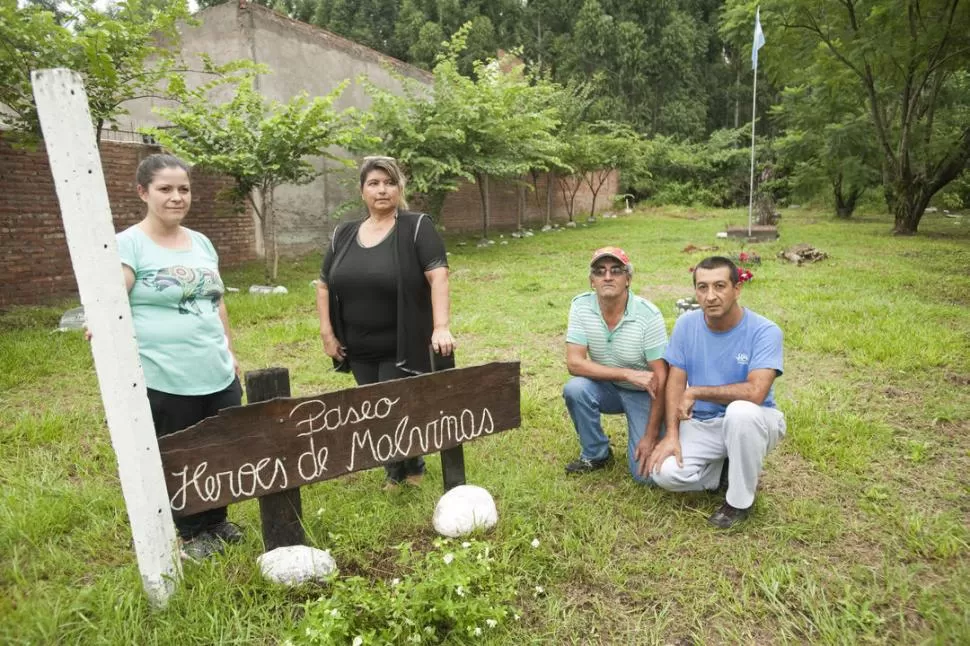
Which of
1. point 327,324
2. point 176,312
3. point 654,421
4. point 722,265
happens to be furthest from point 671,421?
point 176,312

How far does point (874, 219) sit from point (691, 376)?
803 inches

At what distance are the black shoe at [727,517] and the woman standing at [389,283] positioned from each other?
134 cm

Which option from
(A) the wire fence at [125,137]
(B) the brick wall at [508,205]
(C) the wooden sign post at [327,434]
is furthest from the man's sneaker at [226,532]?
(B) the brick wall at [508,205]

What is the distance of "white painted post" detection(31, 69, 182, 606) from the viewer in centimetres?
159

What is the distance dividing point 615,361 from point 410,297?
109 cm

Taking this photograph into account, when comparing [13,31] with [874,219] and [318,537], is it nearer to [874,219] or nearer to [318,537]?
[318,537]

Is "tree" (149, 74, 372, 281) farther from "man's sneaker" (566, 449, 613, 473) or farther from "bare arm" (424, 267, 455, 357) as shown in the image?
"man's sneaker" (566, 449, 613, 473)

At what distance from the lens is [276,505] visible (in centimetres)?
218

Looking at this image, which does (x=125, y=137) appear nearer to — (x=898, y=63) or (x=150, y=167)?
(x=150, y=167)

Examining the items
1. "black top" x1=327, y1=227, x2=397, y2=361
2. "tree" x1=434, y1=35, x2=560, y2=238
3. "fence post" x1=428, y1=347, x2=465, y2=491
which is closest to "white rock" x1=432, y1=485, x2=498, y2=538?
"fence post" x1=428, y1=347, x2=465, y2=491

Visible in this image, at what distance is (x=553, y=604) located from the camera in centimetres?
211

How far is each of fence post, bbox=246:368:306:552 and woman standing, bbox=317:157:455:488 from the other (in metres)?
0.58

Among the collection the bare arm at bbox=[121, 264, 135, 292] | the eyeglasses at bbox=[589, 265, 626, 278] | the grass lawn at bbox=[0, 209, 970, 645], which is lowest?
the grass lawn at bbox=[0, 209, 970, 645]

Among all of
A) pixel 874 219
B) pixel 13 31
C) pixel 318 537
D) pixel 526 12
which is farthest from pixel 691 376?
pixel 526 12
